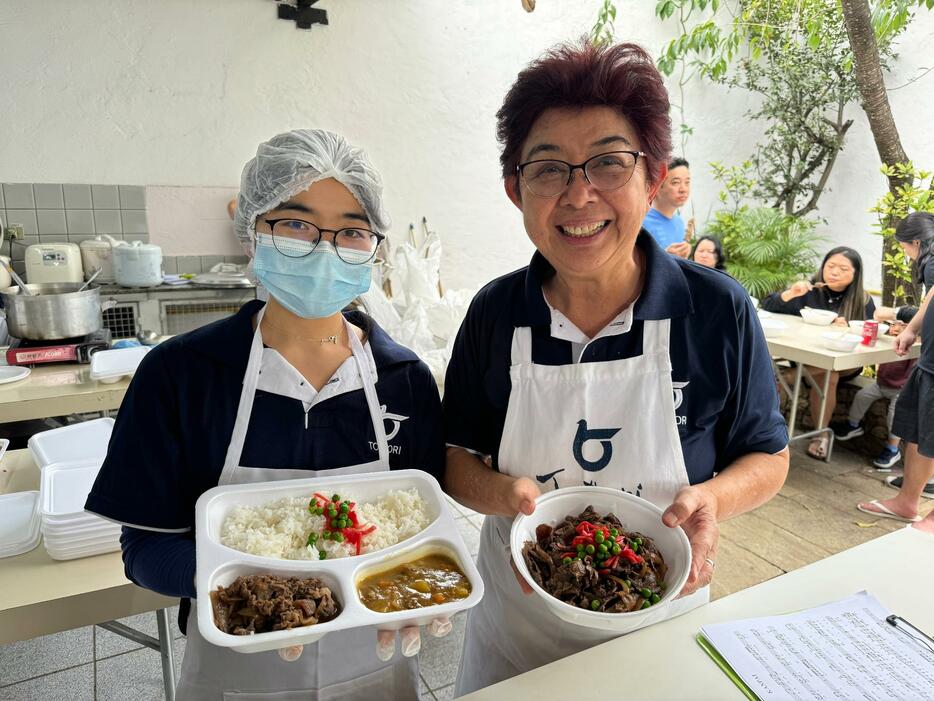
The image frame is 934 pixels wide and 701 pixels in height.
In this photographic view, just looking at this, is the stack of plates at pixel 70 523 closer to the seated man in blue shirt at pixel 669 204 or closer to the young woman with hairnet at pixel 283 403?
the young woman with hairnet at pixel 283 403

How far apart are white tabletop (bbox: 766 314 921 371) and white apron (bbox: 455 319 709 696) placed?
11.3ft

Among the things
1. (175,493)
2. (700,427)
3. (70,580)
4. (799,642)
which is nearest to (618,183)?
(700,427)

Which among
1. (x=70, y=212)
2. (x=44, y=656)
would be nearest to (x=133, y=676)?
(x=44, y=656)

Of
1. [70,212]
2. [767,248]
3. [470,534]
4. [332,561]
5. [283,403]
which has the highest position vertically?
[70,212]

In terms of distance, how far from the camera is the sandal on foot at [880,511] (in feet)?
14.8

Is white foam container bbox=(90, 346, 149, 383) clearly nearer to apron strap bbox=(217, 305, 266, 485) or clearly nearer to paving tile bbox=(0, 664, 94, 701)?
paving tile bbox=(0, 664, 94, 701)

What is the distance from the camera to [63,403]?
3172mm

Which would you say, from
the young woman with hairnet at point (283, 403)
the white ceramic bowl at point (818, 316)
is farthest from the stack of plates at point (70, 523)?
the white ceramic bowl at point (818, 316)

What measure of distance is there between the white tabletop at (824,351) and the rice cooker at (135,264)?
5.40 metres

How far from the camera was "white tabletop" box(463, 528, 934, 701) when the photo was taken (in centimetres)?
133

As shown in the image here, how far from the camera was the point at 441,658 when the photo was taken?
9.96 feet

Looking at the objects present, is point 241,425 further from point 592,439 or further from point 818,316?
point 818,316

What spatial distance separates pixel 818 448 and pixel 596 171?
205 inches

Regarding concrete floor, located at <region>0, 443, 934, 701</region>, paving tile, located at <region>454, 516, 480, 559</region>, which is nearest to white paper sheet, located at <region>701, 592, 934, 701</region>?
concrete floor, located at <region>0, 443, 934, 701</region>
